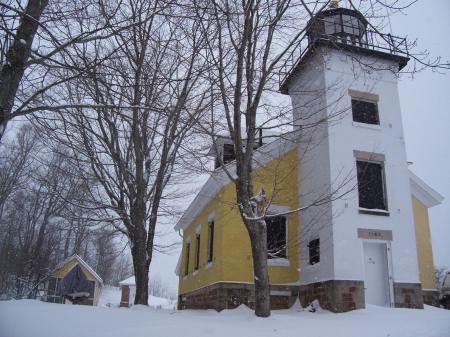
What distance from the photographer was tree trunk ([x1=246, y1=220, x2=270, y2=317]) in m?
8.59

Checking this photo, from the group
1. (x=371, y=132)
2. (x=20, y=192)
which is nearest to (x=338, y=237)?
(x=371, y=132)

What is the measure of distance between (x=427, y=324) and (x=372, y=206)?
18.2ft

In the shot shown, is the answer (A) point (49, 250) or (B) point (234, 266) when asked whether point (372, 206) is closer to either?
(B) point (234, 266)

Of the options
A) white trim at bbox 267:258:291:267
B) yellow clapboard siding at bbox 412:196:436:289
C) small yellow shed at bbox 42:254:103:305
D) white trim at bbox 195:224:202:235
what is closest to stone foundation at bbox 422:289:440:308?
yellow clapboard siding at bbox 412:196:436:289

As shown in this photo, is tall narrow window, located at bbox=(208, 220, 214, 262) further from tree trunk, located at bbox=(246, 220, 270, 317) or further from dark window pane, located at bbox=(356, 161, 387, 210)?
tree trunk, located at bbox=(246, 220, 270, 317)

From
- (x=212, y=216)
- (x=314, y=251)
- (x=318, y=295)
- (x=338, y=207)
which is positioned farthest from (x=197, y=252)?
(x=338, y=207)

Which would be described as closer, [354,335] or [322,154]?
[354,335]

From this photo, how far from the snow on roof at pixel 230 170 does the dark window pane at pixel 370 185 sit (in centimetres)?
253

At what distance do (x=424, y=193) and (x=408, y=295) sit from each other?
4.83 m

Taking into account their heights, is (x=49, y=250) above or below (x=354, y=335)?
above

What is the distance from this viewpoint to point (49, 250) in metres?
35.6

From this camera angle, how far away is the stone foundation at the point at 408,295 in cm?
1234

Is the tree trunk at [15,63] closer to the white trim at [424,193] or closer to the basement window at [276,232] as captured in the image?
the basement window at [276,232]

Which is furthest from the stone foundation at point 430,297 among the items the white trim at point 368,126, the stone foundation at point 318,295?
the white trim at point 368,126
